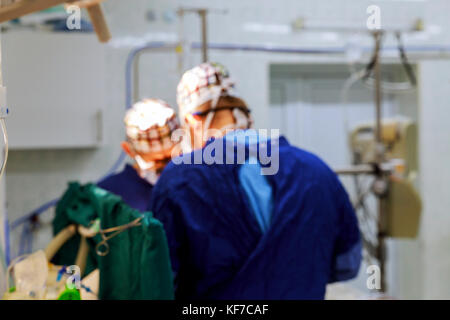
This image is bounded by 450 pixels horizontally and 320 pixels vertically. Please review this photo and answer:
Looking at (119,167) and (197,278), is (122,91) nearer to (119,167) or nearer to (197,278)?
(119,167)

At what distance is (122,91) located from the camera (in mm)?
2299

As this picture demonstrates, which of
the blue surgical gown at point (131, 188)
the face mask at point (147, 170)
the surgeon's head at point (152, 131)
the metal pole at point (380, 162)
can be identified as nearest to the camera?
the surgeon's head at point (152, 131)

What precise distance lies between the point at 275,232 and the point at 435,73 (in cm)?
191

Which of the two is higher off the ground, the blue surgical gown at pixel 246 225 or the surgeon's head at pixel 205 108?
the surgeon's head at pixel 205 108

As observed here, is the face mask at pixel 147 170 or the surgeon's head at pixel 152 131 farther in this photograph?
the face mask at pixel 147 170

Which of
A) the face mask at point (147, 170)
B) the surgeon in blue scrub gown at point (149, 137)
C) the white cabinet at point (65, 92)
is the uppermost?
the white cabinet at point (65, 92)

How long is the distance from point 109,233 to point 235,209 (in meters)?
0.25

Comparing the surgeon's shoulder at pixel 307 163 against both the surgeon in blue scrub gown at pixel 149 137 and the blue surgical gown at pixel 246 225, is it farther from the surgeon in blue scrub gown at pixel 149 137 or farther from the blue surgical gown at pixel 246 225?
the surgeon in blue scrub gown at pixel 149 137

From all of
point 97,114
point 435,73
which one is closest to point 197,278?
point 97,114

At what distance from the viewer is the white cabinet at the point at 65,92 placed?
2154mm

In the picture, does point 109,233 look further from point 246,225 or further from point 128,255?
point 246,225

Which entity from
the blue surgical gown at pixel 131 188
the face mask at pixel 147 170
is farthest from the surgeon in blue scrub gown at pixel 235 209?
the blue surgical gown at pixel 131 188

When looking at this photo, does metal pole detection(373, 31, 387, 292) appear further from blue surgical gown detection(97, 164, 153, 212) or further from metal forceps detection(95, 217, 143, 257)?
metal forceps detection(95, 217, 143, 257)

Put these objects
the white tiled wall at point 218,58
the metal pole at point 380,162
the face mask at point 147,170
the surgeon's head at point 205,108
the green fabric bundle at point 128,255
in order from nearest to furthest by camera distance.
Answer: the green fabric bundle at point 128,255
the surgeon's head at point 205,108
the face mask at point 147,170
the metal pole at point 380,162
the white tiled wall at point 218,58
